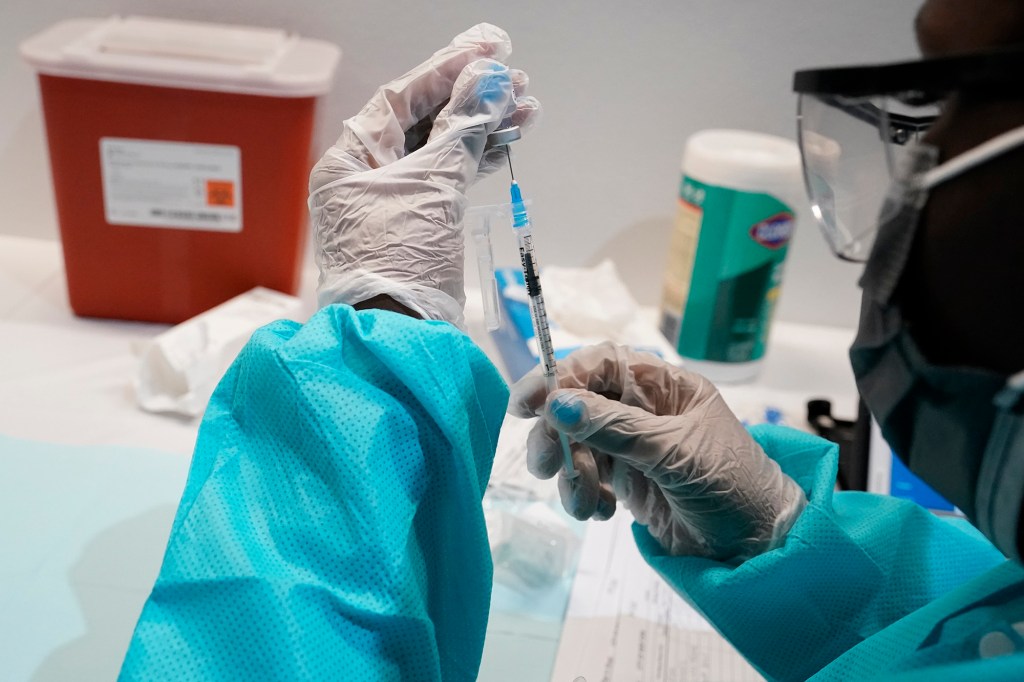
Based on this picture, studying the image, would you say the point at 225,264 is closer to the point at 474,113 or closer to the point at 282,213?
the point at 282,213

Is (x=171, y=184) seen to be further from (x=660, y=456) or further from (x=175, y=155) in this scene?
(x=660, y=456)

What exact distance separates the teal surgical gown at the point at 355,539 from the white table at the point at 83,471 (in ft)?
0.87

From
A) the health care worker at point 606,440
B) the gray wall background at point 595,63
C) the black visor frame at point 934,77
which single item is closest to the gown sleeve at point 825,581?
the health care worker at point 606,440

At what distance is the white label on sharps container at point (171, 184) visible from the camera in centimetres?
123

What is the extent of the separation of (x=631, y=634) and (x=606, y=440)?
0.94 feet

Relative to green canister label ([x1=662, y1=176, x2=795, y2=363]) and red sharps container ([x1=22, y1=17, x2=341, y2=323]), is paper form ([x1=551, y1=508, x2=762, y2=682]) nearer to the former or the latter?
green canister label ([x1=662, y1=176, x2=795, y2=363])

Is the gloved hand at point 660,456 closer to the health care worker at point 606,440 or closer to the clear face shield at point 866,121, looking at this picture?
the health care worker at point 606,440

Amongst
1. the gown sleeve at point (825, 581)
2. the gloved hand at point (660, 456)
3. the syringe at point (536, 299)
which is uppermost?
the syringe at point (536, 299)

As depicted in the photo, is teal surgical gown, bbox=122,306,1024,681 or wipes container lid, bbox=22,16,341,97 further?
wipes container lid, bbox=22,16,341,97

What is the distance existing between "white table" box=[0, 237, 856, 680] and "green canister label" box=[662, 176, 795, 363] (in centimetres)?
9

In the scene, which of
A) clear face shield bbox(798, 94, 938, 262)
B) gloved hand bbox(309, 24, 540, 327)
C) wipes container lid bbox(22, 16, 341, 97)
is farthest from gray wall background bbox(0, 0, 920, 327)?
clear face shield bbox(798, 94, 938, 262)

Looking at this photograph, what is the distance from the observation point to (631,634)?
89 centimetres

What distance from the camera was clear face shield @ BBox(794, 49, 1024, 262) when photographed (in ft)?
1.59

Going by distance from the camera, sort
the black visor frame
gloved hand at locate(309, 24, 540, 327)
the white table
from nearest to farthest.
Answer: the black visor frame → gloved hand at locate(309, 24, 540, 327) → the white table
